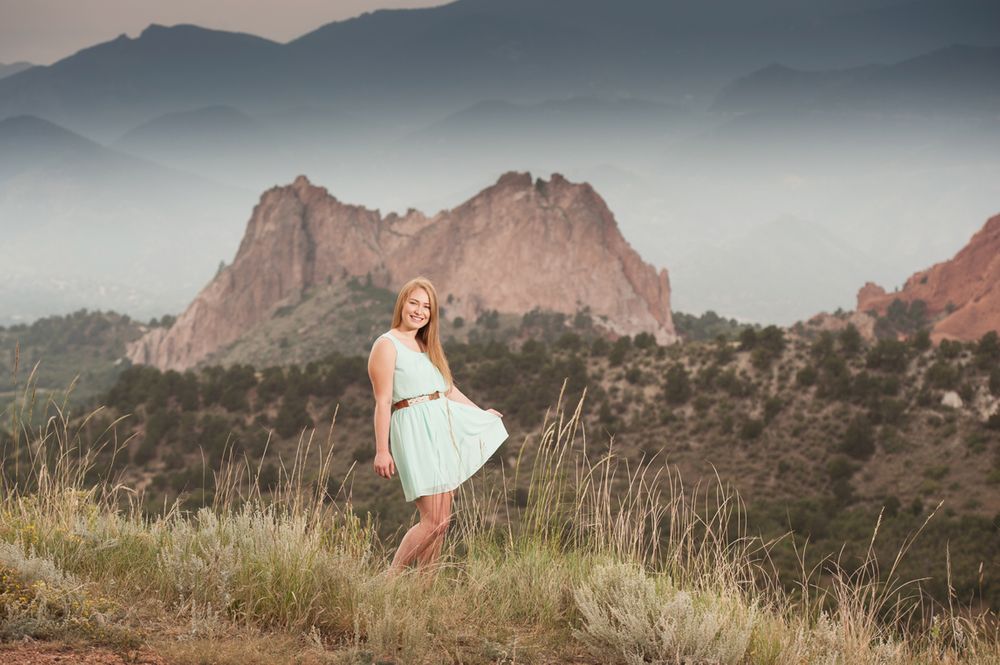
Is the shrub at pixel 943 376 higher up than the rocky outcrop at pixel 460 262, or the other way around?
the rocky outcrop at pixel 460 262

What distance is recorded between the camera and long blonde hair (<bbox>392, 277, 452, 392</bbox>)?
4.44m

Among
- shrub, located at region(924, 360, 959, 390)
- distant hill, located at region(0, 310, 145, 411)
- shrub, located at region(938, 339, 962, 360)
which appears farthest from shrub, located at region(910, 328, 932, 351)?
distant hill, located at region(0, 310, 145, 411)

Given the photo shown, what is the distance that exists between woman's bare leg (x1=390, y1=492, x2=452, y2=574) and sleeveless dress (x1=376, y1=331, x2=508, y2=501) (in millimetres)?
63

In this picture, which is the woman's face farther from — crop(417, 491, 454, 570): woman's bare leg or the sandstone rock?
the sandstone rock

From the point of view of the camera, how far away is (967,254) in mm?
83750

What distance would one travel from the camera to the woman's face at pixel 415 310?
14.4 feet

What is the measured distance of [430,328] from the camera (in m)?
4.52

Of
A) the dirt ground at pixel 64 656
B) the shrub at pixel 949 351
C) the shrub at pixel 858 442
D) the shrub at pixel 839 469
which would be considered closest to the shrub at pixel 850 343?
the shrub at pixel 949 351

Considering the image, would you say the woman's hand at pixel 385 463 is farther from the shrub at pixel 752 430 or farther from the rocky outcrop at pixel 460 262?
the rocky outcrop at pixel 460 262

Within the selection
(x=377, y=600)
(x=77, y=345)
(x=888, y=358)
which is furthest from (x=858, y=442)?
(x=77, y=345)

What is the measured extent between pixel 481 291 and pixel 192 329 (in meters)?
38.7

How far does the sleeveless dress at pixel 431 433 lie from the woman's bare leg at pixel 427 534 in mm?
63

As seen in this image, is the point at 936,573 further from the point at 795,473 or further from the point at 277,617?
the point at 277,617

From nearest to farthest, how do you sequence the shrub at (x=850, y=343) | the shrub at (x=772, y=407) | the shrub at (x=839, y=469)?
1. the shrub at (x=839, y=469)
2. the shrub at (x=772, y=407)
3. the shrub at (x=850, y=343)
